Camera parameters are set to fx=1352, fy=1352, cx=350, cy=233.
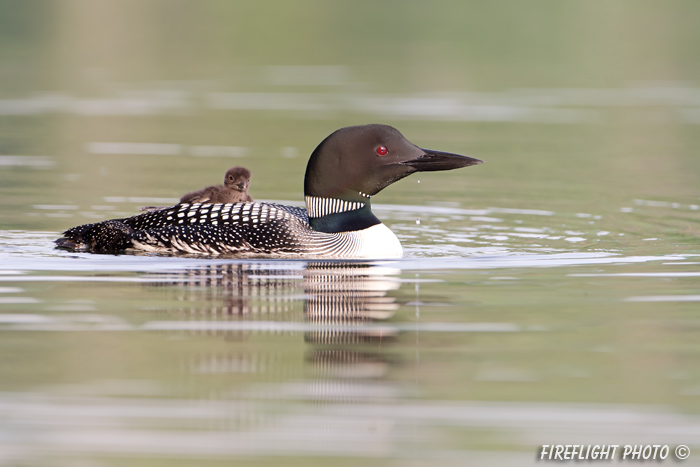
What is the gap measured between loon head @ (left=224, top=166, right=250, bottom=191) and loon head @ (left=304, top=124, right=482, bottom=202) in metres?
0.84

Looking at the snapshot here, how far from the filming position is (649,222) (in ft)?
29.5

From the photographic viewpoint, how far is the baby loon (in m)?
8.30

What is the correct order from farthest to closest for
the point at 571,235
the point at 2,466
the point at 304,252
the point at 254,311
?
the point at 571,235 → the point at 304,252 → the point at 254,311 → the point at 2,466

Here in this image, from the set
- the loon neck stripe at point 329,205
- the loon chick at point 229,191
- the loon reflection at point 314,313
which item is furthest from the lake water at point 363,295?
the loon chick at point 229,191

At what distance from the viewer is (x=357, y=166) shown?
7488mm

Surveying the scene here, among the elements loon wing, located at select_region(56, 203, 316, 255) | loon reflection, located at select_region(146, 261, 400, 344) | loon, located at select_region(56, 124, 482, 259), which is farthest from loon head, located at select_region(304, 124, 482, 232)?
loon reflection, located at select_region(146, 261, 400, 344)

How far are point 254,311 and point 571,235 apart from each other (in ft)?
10.4

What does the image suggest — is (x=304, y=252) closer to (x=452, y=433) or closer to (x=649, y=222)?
(x=649, y=222)

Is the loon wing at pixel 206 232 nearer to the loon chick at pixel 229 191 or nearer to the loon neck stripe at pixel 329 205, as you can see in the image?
the loon neck stripe at pixel 329 205

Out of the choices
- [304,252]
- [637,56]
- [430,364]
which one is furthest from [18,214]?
[637,56]

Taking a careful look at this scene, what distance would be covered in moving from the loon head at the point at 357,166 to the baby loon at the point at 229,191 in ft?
2.69

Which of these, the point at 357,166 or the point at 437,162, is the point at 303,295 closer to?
the point at 357,166

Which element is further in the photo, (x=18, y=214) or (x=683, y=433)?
(x=18, y=214)

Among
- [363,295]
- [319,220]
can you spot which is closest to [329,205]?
[319,220]
